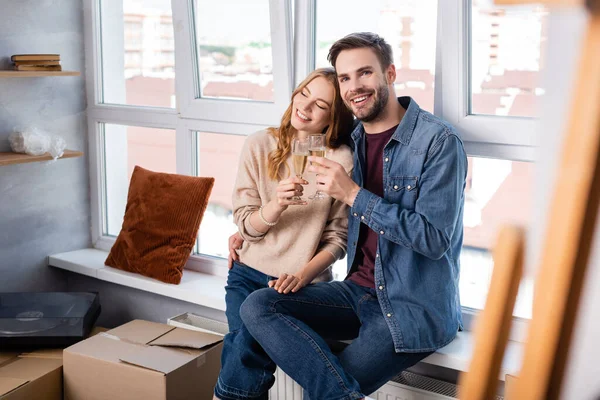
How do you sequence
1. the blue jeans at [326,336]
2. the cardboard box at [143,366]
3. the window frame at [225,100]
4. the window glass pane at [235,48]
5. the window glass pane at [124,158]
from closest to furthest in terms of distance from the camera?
the blue jeans at [326,336] < the cardboard box at [143,366] < the window frame at [225,100] < the window glass pane at [235,48] < the window glass pane at [124,158]

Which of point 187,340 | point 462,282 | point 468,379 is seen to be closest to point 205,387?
point 187,340

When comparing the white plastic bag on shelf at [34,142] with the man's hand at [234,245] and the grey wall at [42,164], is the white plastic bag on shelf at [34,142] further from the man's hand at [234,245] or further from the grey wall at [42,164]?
the man's hand at [234,245]

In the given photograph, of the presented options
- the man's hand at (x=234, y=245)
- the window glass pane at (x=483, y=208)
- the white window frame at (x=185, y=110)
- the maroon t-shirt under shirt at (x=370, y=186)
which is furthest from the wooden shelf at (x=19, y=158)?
the window glass pane at (x=483, y=208)

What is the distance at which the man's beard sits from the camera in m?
2.00

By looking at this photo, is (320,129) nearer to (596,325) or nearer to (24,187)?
(24,187)

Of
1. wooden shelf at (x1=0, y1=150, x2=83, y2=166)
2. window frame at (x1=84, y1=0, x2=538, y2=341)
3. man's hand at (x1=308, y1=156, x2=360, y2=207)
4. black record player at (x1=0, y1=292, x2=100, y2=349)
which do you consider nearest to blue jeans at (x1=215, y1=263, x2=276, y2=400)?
man's hand at (x1=308, y1=156, x2=360, y2=207)

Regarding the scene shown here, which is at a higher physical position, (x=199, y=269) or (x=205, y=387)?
(x=199, y=269)

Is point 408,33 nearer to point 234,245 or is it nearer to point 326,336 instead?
point 234,245

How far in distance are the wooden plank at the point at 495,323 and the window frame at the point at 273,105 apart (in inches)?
54.0

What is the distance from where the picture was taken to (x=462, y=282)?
2.35 m

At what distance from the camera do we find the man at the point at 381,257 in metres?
1.86

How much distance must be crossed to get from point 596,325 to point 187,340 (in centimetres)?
219

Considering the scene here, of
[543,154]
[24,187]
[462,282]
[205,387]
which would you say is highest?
[543,154]

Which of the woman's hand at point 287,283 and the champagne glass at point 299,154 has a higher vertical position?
the champagne glass at point 299,154
